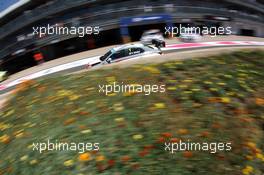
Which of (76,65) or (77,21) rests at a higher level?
(77,21)

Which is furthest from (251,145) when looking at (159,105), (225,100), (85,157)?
(85,157)

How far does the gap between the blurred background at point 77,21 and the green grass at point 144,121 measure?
61.9ft

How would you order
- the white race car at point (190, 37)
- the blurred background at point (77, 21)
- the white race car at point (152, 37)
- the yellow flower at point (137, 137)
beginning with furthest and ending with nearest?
the white race car at point (190, 37), the white race car at point (152, 37), the blurred background at point (77, 21), the yellow flower at point (137, 137)

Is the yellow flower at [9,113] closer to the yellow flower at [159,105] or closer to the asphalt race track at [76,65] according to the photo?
the yellow flower at [159,105]

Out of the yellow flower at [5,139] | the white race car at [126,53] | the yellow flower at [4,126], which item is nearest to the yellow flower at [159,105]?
the yellow flower at [5,139]

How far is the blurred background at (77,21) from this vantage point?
87.2 ft

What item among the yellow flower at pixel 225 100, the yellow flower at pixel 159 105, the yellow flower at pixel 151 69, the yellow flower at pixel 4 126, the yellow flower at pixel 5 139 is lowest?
the yellow flower at pixel 5 139

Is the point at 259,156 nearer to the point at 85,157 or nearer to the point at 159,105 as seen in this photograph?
the point at 159,105

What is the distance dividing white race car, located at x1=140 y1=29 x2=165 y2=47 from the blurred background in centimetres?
137

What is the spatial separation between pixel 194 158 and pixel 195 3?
104 feet

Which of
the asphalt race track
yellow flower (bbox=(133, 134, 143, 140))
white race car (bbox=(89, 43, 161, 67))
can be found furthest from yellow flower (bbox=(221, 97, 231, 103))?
the asphalt race track

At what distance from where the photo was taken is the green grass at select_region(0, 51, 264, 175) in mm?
6098

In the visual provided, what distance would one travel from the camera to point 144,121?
21.6 ft

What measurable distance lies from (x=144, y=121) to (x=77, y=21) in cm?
2391
